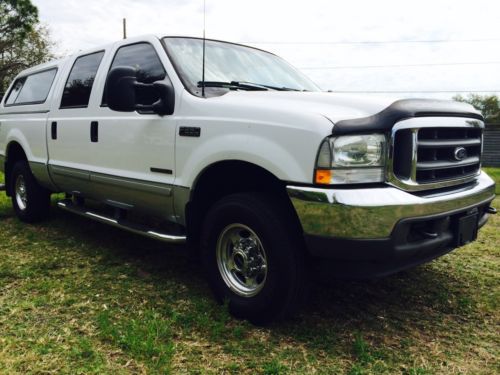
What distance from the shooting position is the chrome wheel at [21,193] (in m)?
5.75

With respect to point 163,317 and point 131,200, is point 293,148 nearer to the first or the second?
point 163,317

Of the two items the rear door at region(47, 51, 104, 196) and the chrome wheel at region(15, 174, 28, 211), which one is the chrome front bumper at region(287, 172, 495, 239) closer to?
the rear door at region(47, 51, 104, 196)

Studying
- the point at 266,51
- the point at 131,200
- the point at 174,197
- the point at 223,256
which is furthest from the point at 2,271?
the point at 266,51

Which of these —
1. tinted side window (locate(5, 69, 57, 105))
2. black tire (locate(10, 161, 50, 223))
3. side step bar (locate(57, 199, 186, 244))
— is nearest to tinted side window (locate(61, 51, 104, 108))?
tinted side window (locate(5, 69, 57, 105))

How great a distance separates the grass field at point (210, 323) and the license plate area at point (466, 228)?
58 centimetres

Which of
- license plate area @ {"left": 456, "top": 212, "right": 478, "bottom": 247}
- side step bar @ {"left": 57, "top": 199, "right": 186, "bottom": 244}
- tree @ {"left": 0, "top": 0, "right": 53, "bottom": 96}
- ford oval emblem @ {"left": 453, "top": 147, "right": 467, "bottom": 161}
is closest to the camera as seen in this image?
license plate area @ {"left": 456, "top": 212, "right": 478, "bottom": 247}

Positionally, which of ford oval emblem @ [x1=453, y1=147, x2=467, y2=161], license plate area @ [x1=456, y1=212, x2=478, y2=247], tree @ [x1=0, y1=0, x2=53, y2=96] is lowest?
license plate area @ [x1=456, y1=212, x2=478, y2=247]

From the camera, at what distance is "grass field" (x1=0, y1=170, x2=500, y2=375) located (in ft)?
8.28

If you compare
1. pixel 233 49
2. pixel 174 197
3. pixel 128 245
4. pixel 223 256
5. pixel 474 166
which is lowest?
pixel 128 245

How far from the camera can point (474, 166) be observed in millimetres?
3307

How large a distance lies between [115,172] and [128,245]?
113 centimetres

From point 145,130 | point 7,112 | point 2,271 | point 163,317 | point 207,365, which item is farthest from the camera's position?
point 7,112

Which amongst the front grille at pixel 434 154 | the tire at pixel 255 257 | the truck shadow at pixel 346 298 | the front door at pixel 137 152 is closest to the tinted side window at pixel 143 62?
the front door at pixel 137 152

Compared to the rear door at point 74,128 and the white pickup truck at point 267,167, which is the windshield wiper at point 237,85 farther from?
the rear door at point 74,128
